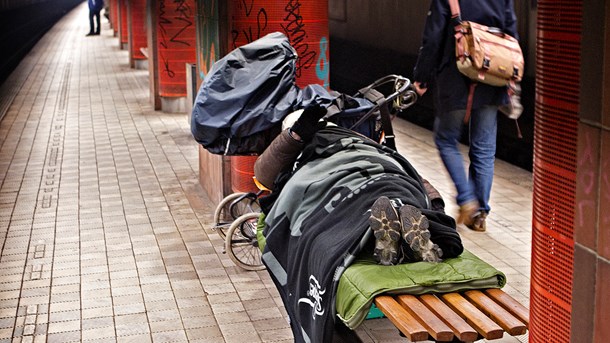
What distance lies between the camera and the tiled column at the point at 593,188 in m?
2.96

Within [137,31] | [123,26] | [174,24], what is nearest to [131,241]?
[174,24]

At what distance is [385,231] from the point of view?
3922 millimetres

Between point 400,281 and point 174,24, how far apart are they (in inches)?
458

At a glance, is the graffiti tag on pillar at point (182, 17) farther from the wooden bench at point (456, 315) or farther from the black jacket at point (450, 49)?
the wooden bench at point (456, 315)

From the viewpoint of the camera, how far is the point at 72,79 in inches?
832

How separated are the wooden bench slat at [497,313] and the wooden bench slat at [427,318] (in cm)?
22

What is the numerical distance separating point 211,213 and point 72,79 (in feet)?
44.2

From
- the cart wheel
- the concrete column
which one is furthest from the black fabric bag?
the concrete column

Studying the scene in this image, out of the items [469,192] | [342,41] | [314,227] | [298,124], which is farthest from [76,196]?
[342,41]

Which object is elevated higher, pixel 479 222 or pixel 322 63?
pixel 322 63

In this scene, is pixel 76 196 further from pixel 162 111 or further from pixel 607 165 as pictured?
pixel 607 165

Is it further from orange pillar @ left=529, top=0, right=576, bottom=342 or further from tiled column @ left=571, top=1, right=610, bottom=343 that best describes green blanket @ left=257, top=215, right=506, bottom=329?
tiled column @ left=571, top=1, right=610, bottom=343

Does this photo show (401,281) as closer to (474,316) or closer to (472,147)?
(474,316)

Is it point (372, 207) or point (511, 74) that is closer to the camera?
point (372, 207)
